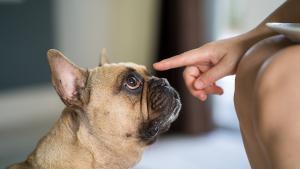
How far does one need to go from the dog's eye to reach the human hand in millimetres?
169

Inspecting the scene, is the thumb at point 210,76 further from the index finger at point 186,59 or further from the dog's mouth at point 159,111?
the dog's mouth at point 159,111

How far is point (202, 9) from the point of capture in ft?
8.23

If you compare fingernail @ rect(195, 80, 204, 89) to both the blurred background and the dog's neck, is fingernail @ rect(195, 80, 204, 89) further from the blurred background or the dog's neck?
the blurred background

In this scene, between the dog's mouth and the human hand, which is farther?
the dog's mouth

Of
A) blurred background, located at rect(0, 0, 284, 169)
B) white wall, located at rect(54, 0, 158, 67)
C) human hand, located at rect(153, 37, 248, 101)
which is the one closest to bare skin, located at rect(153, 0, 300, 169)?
human hand, located at rect(153, 37, 248, 101)

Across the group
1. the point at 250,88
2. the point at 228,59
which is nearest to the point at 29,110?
the point at 228,59

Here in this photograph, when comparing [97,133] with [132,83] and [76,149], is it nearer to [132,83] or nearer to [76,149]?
[76,149]

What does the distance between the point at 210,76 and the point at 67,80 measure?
1.12 feet

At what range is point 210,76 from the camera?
824 mm

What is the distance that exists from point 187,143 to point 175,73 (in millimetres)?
424

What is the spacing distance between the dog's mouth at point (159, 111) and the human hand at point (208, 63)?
0.15 m

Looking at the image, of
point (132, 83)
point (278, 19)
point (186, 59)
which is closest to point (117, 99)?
point (132, 83)

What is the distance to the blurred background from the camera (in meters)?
2.49

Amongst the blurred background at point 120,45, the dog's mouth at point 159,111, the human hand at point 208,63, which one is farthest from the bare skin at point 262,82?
the blurred background at point 120,45
